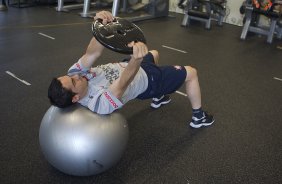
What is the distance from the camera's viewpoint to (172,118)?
228 centimetres

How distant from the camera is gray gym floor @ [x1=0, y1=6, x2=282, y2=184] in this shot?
1698 millimetres

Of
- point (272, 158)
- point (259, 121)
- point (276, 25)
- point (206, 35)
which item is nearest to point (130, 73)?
point (272, 158)

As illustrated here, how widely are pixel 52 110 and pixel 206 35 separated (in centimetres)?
375

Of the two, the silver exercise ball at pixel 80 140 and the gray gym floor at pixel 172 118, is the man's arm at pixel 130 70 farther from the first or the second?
the gray gym floor at pixel 172 118

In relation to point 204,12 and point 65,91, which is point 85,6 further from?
point 65,91

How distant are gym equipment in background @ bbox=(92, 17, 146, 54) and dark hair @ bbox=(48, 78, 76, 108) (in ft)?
0.93

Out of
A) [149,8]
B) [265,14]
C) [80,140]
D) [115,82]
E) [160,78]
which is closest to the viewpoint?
[80,140]

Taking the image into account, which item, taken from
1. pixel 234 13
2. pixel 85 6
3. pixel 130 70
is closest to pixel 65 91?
pixel 130 70

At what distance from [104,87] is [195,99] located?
0.76 meters

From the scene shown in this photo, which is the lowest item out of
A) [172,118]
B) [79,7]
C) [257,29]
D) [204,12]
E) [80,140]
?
[172,118]

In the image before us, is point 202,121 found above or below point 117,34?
below

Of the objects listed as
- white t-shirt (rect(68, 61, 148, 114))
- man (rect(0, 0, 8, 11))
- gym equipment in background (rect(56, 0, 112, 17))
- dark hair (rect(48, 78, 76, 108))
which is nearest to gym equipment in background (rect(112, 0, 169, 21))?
gym equipment in background (rect(56, 0, 112, 17))

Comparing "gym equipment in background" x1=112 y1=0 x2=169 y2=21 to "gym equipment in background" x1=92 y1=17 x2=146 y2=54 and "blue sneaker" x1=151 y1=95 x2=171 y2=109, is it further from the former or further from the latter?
"gym equipment in background" x1=92 y1=17 x2=146 y2=54

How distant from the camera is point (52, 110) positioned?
1.55 m
